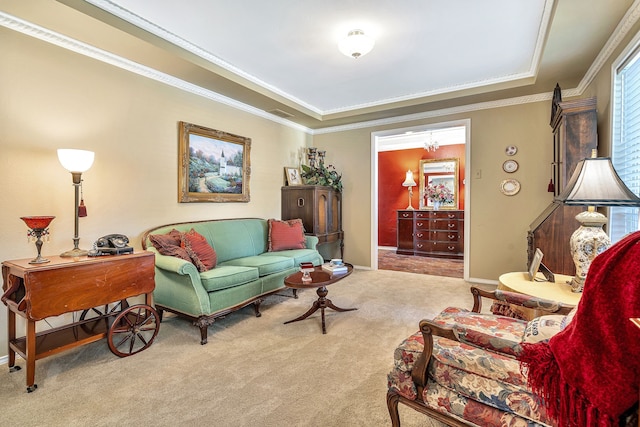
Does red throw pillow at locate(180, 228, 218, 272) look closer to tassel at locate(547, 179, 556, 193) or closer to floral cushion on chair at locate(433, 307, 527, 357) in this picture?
floral cushion on chair at locate(433, 307, 527, 357)

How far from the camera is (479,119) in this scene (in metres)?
4.32

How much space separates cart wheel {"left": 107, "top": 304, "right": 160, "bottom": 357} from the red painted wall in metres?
5.90

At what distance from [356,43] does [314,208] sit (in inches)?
101

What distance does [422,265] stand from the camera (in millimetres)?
5676

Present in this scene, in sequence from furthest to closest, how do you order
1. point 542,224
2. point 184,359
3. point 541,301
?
point 542,224 → point 184,359 → point 541,301

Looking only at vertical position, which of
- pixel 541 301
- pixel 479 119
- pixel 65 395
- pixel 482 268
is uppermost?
pixel 479 119

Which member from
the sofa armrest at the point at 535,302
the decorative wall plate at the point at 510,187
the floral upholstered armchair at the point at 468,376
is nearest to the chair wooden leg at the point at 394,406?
the floral upholstered armchair at the point at 468,376

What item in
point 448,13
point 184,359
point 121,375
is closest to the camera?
point 121,375

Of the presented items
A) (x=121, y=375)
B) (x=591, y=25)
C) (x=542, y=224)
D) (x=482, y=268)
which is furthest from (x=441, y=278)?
(x=121, y=375)

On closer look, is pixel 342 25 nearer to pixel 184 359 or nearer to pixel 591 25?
pixel 591 25

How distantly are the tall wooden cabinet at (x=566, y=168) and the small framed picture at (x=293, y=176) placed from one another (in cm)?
339

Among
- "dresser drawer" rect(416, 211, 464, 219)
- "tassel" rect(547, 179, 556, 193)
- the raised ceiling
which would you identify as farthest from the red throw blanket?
"dresser drawer" rect(416, 211, 464, 219)

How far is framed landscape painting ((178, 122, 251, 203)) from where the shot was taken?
3533 mm

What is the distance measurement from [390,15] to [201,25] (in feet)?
5.17
